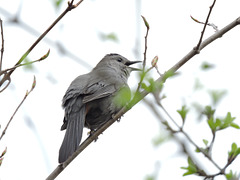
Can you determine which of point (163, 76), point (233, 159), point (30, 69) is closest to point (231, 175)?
point (233, 159)

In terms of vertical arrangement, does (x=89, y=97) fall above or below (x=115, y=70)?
below

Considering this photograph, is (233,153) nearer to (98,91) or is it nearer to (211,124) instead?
(211,124)

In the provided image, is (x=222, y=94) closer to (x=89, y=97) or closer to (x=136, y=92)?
(x=136, y=92)

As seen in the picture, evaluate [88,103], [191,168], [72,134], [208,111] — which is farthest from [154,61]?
[88,103]

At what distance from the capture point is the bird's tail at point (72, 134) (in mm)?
4770

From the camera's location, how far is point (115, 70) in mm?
7203

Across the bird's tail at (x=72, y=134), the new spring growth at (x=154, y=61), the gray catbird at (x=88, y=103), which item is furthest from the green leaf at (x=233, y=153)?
the gray catbird at (x=88, y=103)

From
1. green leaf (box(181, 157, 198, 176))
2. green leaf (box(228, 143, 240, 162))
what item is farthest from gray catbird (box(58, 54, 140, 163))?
green leaf (box(228, 143, 240, 162))

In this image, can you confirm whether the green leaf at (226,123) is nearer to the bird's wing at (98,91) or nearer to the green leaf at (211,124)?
the green leaf at (211,124)

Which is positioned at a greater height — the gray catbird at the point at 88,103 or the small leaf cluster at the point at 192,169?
the gray catbird at the point at 88,103

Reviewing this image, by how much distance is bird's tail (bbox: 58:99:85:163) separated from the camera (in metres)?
4.77

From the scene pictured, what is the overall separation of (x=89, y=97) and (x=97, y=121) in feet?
1.84

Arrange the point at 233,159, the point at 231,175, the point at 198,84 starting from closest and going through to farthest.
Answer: the point at 231,175
the point at 233,159
the point at 198,84

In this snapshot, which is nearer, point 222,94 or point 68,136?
point 222,94
